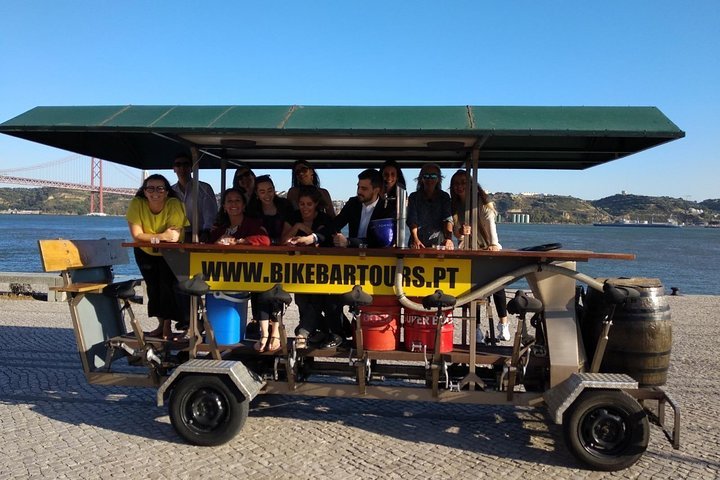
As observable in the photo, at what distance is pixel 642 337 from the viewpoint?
481 cm

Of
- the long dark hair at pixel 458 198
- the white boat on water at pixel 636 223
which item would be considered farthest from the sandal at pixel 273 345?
the white boat on water at pixel 636 223

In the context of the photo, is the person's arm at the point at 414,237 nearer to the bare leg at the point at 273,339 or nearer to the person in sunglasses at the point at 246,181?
the bare leg at the point at 273,339

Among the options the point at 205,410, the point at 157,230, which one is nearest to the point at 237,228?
the point at 157,230

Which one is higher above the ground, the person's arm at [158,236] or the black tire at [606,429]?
the person's arm at [158,236]

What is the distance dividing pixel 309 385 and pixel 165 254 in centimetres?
173

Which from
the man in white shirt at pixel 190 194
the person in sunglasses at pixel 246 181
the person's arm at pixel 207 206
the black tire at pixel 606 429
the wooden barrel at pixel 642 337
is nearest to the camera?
Result: the black tire at pixel 606 429

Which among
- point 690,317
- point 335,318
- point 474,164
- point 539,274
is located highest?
point 474,164

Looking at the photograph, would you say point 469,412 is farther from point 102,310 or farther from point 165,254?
point 102,310

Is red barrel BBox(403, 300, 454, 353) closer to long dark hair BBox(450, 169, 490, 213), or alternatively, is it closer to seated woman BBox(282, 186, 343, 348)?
seated woman BBox(282, 186, 343, 348)

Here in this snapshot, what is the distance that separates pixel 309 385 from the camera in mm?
5160

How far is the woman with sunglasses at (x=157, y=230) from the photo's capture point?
5414 mm

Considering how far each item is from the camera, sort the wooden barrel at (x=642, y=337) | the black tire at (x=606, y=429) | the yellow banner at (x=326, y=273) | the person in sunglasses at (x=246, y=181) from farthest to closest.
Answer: the person in sunglasses at (x=246, y=181) → the yellow banner at (x=326, y=273) → the wooden barrel at (x=642, y=337) → the black tire at (x=606, y=429)

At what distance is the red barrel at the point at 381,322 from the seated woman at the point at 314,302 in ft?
1.33

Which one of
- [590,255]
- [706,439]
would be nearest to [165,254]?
[590,255]
